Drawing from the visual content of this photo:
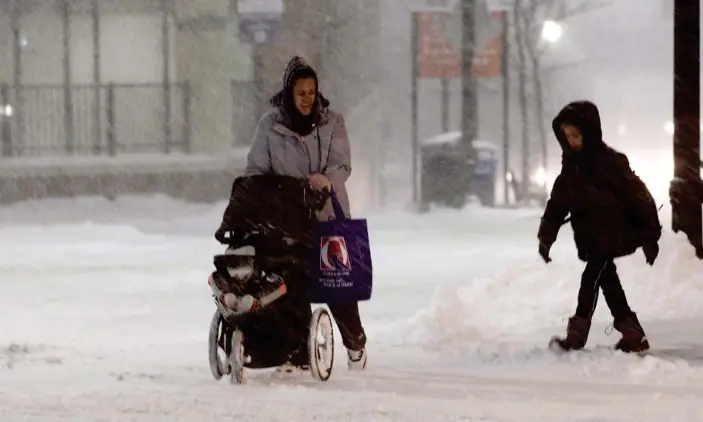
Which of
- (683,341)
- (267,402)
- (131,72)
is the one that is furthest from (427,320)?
(131,72)

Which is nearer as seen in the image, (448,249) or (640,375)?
(640,375)

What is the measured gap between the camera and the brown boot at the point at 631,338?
8008 mm

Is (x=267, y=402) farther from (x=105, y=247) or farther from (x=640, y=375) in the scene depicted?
(x=105, y=247)

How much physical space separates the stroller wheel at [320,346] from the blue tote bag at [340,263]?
0.43ft

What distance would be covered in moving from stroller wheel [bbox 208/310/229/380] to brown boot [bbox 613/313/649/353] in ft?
8.16

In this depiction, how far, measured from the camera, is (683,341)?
28.6 feet

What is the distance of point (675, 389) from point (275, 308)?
7.25ft

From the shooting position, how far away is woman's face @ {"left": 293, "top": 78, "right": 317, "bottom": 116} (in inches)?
287

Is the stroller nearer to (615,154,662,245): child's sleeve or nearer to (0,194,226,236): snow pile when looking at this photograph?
(615,154,662,245): child's sleeve

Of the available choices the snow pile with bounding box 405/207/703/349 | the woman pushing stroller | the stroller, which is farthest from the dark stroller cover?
the snow pile with bounding box 405/207/703/349

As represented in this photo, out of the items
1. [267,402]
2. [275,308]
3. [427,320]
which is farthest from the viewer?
[427,320]

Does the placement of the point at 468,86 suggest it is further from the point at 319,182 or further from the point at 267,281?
the point at 267,281

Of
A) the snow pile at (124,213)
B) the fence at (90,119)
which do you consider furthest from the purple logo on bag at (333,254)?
the fence at (90,119)

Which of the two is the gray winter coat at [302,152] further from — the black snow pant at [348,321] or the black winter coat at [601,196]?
the black winter coat at [601,196]
